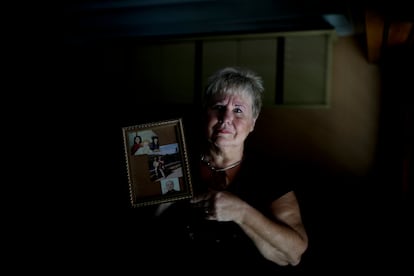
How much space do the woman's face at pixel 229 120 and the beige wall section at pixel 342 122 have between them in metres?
1.41

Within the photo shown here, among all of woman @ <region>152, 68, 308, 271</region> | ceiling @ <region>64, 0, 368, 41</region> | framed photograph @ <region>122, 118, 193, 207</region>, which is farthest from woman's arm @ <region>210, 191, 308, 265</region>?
ceiling @ <region>64, 0, 368, 41</region>

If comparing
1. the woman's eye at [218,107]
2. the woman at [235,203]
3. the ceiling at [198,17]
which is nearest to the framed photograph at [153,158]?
the woman at [235,203]

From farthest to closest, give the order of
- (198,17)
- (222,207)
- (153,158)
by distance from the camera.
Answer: (198,17)
(153,158)
(222,207)

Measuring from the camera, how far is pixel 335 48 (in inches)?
114

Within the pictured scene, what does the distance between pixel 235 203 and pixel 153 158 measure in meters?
0.36

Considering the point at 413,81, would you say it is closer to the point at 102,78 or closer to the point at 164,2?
the point at 164,2

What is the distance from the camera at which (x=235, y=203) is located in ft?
4.26

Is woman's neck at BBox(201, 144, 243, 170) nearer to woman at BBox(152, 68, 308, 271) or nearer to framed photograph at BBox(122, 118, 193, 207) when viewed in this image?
woman at BBox(152, 68, 308, 271)

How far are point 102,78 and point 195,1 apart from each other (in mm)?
1059

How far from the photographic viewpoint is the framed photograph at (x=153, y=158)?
1.39m

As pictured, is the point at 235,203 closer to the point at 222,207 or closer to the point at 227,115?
the point at 222,207

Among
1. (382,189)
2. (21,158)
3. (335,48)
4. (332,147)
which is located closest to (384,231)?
(382,189)

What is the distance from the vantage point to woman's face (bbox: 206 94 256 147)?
4.97ft

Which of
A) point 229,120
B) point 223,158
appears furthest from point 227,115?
point 223,158
